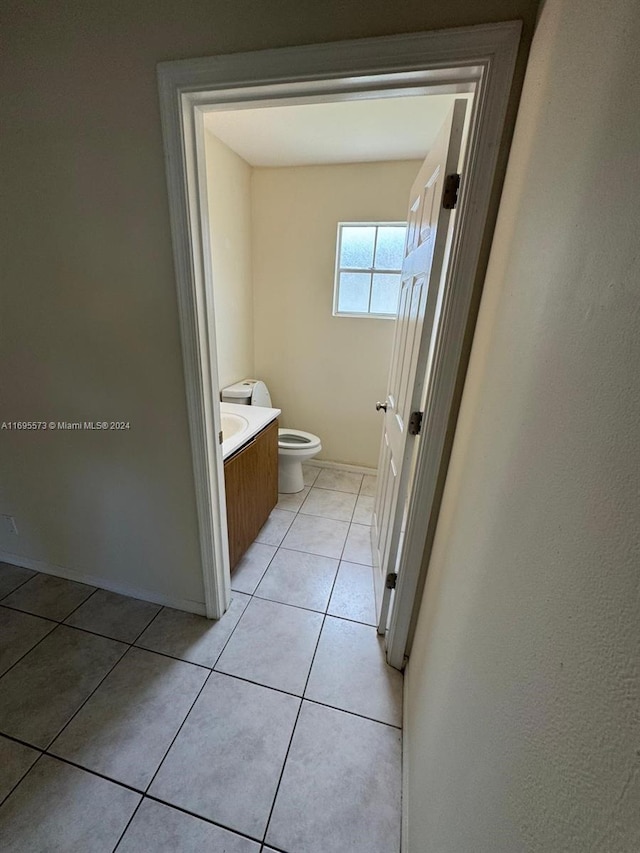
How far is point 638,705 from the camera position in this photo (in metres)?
0.27

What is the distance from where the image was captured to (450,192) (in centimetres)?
100

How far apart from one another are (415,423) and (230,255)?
2.07 m

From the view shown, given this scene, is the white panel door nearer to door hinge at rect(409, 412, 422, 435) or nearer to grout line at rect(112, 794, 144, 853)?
door hinge at rect(409, 412, 422, 435)

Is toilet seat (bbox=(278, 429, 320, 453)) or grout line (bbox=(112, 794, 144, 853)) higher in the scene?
toilet seat (bbox=(278, 429, 320, 453))

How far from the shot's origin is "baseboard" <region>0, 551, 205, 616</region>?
166 cm

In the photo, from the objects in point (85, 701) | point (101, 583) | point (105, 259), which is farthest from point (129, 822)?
point (105, 259)

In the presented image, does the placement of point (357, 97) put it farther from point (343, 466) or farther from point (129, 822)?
point (343, 466)

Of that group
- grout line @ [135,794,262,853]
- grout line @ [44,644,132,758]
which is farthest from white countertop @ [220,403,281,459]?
grout line @ [135,794,262,853]

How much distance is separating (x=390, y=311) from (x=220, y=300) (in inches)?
51.8

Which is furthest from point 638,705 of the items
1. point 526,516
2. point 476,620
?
point 476,620

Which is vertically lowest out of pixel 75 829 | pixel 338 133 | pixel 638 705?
pixel 75 829

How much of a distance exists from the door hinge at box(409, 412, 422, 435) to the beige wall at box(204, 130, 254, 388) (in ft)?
4.90

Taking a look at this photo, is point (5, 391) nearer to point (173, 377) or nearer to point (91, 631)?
point (173, 377)

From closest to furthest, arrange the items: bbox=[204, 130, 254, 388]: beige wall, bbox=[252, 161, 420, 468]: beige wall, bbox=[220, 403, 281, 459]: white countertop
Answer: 1. bbox=[220, 403, 281, 459]: white countertop
2. bbox=[204, 130, 254, 388]: beige wall
3. bbox=[252, 161, 420, 468]: beige wall
